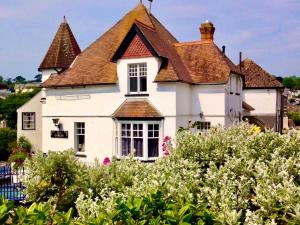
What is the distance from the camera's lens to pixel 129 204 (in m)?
3.89

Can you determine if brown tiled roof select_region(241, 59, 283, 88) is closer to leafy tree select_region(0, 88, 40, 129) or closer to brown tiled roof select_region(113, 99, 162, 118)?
brown tiled roof select_region(113, 99, 162, 118)

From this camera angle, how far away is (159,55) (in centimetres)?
2023

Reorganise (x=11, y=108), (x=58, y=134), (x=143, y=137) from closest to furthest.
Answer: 1. (x=143, y=137)
2. (x=58, y=134)
3. (x=11, y=108)

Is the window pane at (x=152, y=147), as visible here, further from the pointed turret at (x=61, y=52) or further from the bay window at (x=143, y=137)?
the pointed turret at (x=61, y=52)

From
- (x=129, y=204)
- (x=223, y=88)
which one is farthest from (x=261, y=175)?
(x=223, y=88)

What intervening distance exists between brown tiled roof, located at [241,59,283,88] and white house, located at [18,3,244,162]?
1299cm

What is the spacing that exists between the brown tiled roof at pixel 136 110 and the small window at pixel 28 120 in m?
10.3

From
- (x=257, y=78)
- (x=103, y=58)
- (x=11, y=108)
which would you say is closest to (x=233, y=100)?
(x=103, y=58)

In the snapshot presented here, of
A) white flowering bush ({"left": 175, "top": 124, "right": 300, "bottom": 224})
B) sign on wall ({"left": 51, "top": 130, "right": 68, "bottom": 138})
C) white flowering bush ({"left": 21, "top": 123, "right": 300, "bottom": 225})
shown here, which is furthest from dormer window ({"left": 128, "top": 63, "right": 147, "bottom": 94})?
white flowering bush ({"left": 175, "top": 124, "right": 300, "bottom": 224})

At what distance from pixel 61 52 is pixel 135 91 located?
826 cm

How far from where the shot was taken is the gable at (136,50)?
68.1 ft

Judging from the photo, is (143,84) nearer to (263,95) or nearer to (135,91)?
(135,91)

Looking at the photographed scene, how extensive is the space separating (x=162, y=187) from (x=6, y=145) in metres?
29.7

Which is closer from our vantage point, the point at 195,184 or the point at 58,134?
the point at 195,184
